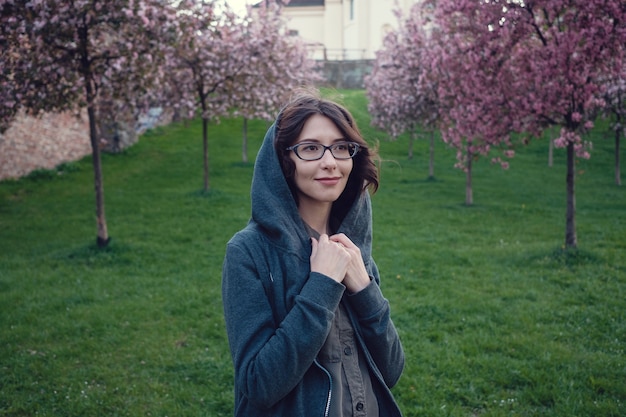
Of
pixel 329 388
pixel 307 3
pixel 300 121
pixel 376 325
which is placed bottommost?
pixel 329 388

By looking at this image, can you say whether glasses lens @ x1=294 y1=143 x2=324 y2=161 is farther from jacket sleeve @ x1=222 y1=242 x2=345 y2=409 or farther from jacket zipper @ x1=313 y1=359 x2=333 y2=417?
jacket zipper @ x1=313 y1=359 x2=333 y2=417

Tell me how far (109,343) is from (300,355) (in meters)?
5.47

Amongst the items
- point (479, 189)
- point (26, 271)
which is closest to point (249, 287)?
point (26, 271)

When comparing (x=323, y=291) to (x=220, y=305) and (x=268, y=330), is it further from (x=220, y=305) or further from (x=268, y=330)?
(x=220, y=305)

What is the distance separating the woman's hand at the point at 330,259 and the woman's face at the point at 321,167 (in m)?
0.20

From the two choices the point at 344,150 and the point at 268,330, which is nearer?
the point at 268,330

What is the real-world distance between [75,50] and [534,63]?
7.58m

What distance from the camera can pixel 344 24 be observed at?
58688 mm

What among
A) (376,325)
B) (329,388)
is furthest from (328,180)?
(329,388)

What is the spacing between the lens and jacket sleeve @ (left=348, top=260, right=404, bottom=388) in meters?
2.26

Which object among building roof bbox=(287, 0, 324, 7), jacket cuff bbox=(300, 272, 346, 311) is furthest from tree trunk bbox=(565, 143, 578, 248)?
building roof bbox=(287, 0, 324, 7)

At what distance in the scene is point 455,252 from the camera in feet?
36.1

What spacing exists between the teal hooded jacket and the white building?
50.2 metres

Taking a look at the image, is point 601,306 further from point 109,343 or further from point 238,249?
point 238,249
